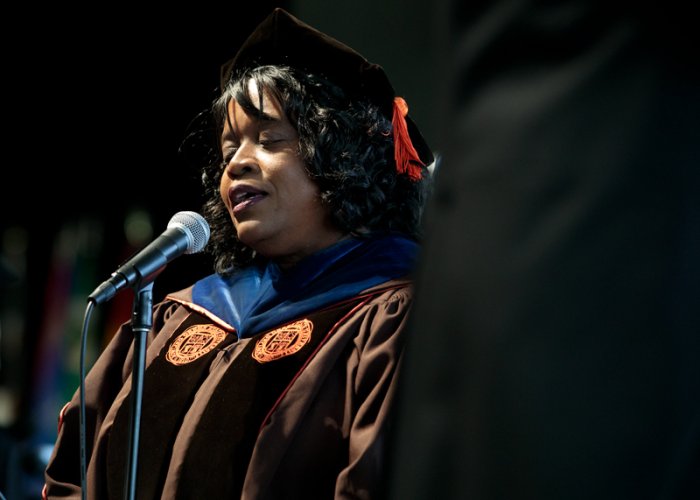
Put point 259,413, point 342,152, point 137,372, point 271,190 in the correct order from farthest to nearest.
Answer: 1. point 342,152
2. point 271,190
3. point 259,413
4. point 137,372

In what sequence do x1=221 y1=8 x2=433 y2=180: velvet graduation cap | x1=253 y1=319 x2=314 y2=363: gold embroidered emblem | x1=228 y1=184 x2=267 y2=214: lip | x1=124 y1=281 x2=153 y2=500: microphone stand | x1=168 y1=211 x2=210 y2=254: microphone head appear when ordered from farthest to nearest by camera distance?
1. x1=221 y1=8 x2=433 y2=180: velvet graduation cap
2. x1=228 y1=184 x2=267 y2=214: lip
3. x1=253 y1=319 x2=314 y2=363: gold embroidered emblem
4. x1=168 y1=211 x2=210 y2=254: microphone head
5. x1=124 y1=281 x2=153 y2=500: microphone stand

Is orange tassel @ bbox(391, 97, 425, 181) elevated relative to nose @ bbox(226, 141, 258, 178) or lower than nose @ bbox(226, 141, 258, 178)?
lower

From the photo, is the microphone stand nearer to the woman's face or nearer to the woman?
the woman

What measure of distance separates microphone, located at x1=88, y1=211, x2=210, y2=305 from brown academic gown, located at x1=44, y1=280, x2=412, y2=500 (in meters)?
0.37

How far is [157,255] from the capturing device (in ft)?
5.16

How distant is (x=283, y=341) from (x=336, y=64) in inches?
30.4

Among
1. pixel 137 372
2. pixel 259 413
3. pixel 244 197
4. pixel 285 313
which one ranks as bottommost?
pixel 259 413

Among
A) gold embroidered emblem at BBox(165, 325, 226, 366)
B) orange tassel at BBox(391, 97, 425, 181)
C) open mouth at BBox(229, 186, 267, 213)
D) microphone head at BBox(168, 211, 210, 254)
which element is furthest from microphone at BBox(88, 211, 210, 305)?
orange tassel at BBox(391, 97, 425, 181)

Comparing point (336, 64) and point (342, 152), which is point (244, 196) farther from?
point (336, 64)

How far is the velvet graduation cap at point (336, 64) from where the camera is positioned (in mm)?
2119

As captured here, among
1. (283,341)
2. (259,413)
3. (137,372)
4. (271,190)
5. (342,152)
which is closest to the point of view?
(137,372)

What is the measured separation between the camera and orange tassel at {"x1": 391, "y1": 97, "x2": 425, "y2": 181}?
209cm

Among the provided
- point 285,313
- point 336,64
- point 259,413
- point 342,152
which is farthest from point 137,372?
point 336,64

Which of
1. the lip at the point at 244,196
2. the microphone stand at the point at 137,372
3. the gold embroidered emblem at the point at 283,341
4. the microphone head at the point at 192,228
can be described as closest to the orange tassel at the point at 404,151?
the lip at the point at 244,196
